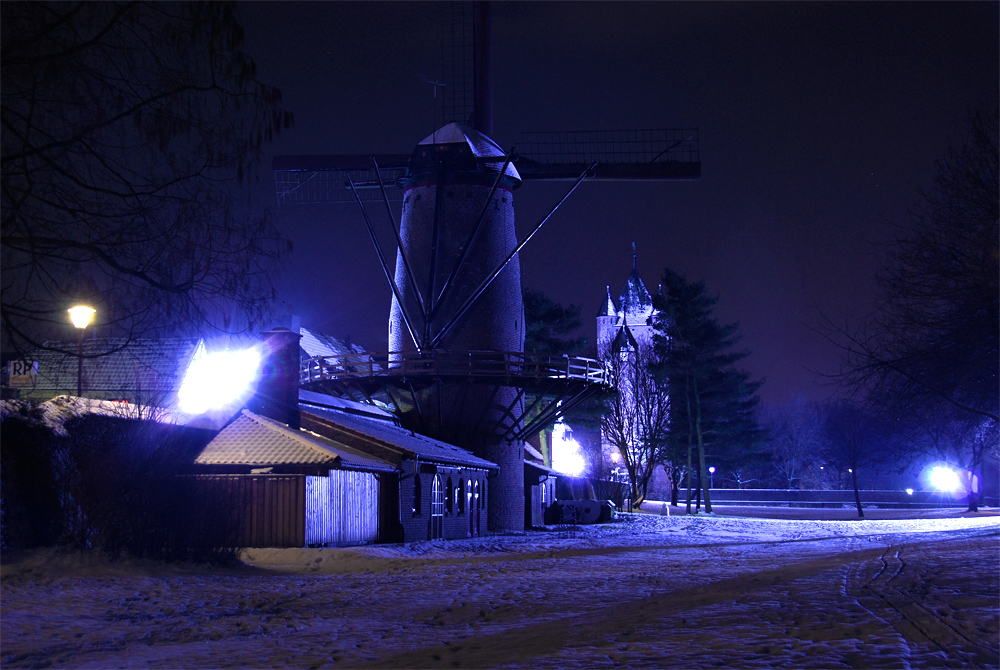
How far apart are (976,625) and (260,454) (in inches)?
631

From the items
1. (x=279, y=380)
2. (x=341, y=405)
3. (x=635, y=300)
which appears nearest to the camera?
(x=279, y=380)

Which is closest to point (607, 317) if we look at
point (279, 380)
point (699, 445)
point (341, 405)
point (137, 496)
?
point (699, 445)

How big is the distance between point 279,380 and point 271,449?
149 inches

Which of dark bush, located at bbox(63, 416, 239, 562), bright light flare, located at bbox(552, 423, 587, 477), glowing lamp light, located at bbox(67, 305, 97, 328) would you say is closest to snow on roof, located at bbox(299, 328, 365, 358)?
bright light flare, located at bbox(552, 423, 587, 477)

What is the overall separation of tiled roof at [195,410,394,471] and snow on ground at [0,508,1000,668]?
3.03 metres

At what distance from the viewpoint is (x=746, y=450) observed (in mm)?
59531

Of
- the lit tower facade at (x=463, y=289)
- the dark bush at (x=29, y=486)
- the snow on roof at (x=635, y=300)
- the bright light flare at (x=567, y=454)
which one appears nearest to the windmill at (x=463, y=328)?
the lit tower facade at (x=463, y=289)

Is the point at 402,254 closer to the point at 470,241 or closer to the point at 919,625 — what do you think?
the point at 470,241

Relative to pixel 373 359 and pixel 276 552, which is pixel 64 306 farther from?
pixel 373 359

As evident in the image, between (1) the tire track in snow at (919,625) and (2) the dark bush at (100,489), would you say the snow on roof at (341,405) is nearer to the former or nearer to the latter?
(2) the dark bush at (100,489)

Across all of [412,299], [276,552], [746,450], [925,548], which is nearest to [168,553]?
[276,552]

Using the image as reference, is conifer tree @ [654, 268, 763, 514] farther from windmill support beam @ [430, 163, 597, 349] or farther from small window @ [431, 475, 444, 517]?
small window @ [431, 475, 444, 517]

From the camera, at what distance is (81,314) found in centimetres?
934

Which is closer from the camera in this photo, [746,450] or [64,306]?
[64,306]
